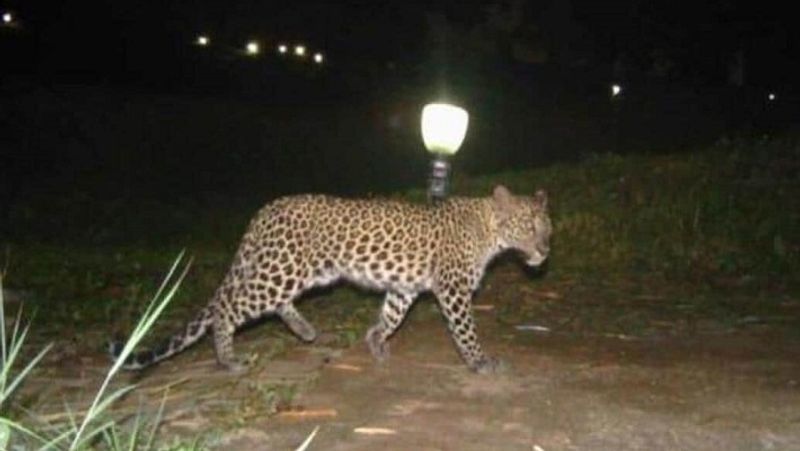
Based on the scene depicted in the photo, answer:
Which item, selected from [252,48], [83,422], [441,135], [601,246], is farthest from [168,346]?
[252,48]

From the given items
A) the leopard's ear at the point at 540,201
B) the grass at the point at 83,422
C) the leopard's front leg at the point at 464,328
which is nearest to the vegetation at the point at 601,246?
the leopard's front leg at the point at 464,328

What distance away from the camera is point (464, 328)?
813 centimetres

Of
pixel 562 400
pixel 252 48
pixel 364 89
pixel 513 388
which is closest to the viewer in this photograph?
pixel 562 400

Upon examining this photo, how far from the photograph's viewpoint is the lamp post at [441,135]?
36.8 ft

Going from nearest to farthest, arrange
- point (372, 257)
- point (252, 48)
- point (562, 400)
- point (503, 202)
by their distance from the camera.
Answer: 1. point (562, 400)
2. point (372, 257)
3. point (503, 202)
4. point (252, 48)

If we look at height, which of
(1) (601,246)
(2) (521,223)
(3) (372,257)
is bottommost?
(1) (601,246)

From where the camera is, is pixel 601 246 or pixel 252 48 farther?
pixel 252 48

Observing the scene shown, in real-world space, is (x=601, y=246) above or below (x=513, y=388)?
above

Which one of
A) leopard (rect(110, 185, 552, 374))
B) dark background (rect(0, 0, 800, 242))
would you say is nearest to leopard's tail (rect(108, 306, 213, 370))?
leopard (rect(110, 185, 552, 374))

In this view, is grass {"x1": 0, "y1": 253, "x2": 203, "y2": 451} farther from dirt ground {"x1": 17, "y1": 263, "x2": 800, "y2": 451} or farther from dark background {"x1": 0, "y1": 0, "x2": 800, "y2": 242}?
dark background {"x1": 0, "y1": 0, "x2": 800, "y2": 242}

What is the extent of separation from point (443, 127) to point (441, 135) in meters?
0.08

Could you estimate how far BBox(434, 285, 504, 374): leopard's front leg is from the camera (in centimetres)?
809

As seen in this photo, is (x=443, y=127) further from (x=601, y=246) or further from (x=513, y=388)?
(x=513, y=388)

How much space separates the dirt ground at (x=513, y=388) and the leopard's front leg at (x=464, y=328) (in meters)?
0.10
